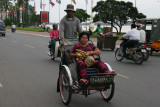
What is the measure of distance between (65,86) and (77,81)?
1.11ft

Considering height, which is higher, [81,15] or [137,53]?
[81,15]

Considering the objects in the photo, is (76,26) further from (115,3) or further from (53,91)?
(115,3)

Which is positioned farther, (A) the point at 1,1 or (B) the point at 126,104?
(A) the point at 1,1

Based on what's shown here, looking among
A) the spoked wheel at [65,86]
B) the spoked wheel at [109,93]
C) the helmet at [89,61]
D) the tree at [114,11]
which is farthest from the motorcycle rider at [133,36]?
the tree at [114,11]

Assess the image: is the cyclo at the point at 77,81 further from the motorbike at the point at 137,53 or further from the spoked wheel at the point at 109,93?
the motorbike at the point at 137,53

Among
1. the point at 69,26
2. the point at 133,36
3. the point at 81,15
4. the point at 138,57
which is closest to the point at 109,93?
the point at 69,26

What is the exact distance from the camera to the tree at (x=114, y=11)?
163ft

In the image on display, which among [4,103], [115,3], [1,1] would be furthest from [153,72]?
[1,1]

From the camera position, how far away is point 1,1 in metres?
93.6

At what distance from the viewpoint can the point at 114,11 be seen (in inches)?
1965

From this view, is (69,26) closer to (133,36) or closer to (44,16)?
(133,36)

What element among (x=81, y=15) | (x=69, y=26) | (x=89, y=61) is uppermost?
(x=81, y=15)

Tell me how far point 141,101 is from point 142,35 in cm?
728

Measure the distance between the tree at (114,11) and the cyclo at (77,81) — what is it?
147 ft
